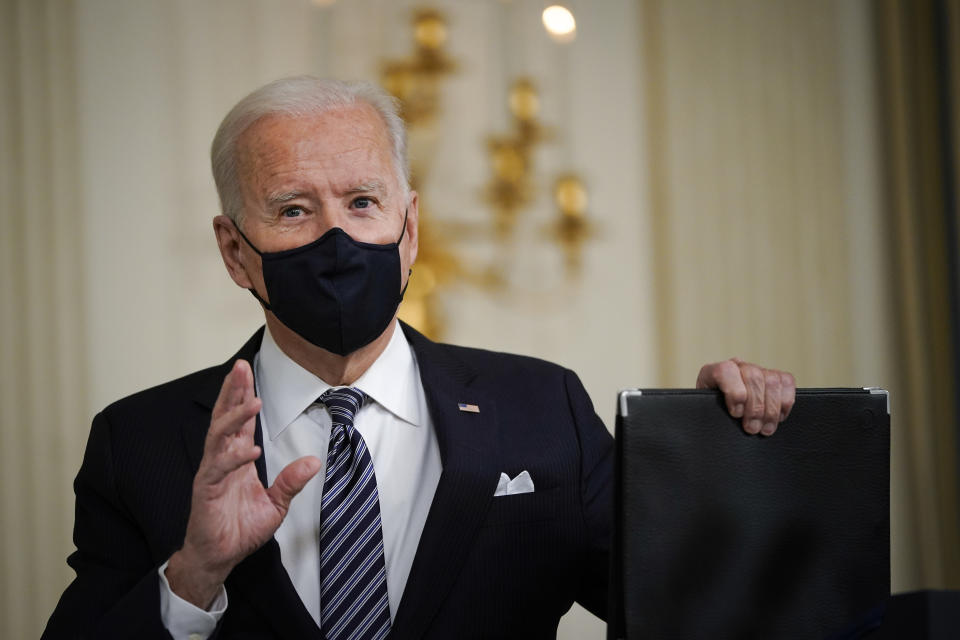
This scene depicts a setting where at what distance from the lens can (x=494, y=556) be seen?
4.79 feet

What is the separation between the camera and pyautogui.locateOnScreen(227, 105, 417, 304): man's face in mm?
1508

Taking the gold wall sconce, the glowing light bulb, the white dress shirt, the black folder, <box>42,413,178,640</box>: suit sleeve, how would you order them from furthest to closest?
the glowing light bulb, the gold wall sconce, the white dress shirt, <box>42,413,178,640</box>: suit sleeve, the black folder

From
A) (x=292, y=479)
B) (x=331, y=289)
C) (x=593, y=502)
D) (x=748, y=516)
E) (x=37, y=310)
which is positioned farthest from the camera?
(x=37, y=310)

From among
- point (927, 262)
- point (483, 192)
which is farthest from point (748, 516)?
point (927, 262)

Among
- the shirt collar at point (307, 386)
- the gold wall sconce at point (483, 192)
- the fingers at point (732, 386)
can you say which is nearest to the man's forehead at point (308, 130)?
the shirt collar at point (307, 386)

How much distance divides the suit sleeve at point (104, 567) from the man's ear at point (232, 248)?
33cm

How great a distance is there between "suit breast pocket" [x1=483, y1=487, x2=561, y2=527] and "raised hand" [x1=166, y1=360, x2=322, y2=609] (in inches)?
13.8

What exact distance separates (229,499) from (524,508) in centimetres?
48

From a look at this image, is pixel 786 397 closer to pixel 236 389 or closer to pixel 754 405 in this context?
pixel 754 405

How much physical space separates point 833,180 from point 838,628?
3.15 meters

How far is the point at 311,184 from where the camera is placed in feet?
4.92

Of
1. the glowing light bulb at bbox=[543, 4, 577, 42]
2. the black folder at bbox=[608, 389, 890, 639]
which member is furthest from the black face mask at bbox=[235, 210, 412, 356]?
the glowing light bulb at bbox=[543, 4, 577, 42]

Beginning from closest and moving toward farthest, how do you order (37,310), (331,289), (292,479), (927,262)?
(292,479), (331,289), (37,310), (927,262)

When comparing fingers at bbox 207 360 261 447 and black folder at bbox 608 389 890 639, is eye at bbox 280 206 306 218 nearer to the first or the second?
fingers at bbox 207 360 261 447
